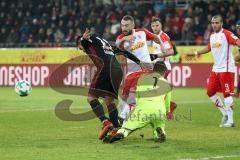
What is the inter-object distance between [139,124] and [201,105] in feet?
27.2

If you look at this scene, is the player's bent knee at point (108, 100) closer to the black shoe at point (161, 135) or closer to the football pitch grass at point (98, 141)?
the football pitch grass at point (98, 141)

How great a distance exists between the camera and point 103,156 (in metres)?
8.97

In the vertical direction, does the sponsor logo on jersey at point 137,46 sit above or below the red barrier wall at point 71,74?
above

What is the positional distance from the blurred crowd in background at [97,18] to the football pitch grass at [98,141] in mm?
11806

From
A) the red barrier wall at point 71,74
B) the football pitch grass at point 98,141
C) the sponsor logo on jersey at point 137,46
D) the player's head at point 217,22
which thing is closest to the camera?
the football pitch grass at point 98,141

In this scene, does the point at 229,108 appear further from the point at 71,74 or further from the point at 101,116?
the point at 71,74

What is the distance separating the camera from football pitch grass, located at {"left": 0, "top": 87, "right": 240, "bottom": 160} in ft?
30.0

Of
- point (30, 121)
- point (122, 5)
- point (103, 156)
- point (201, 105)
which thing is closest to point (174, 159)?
point (103, 156)

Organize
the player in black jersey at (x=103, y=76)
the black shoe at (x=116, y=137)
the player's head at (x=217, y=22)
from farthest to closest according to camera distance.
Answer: the player's head at (x=217, y=22)
the player in black jersey at (x=103, y=76)
the black shoe at (x=116, y=137)

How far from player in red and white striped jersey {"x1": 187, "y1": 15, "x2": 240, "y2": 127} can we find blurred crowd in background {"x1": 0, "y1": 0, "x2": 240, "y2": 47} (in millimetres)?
14561

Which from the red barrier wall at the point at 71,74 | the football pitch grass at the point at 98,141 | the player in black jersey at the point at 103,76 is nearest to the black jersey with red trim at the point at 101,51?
the player in black jersey at the point at 103,76

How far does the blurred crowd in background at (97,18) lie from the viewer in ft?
94.4

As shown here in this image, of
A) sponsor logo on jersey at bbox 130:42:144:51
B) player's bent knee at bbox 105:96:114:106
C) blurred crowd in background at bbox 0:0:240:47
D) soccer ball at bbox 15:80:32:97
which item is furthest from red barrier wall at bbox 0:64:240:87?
player's bent knee at bbox 105:96:114:106

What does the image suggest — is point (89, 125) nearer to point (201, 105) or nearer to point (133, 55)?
point (133, 55)
